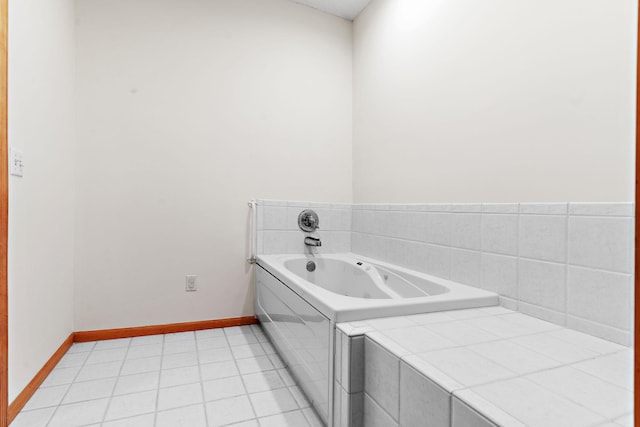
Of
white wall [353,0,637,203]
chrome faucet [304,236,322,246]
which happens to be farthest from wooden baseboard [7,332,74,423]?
white wall [353,0,637,203]

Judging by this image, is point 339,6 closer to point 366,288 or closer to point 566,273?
point 366,288

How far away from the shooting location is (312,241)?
8.38 feet

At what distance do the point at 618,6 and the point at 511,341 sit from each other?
1.13 m

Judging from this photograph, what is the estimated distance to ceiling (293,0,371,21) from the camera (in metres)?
2.61

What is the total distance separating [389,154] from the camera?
232 centimetres

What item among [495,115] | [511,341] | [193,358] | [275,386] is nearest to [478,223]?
[495,115]

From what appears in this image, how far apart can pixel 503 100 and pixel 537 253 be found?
0.68m

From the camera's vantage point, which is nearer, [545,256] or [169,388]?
[545,256]

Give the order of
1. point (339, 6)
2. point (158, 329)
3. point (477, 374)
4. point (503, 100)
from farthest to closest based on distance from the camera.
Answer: point (339, 6) < point (158, 329) < point (503, 100) < point (477, 374)

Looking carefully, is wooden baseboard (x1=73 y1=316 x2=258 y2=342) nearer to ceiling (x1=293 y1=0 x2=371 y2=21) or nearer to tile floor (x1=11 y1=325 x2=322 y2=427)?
tile floor (x1=11 y1=325 x2=322 y2=427)

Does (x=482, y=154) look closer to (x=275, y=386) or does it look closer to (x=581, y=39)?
(x=581, y=39)

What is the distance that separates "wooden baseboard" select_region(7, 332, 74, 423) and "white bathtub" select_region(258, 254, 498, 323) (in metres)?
1.21

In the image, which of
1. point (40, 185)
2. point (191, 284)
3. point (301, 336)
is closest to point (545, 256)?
point (301, 336)

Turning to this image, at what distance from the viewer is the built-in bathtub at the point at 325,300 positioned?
1.21 m
